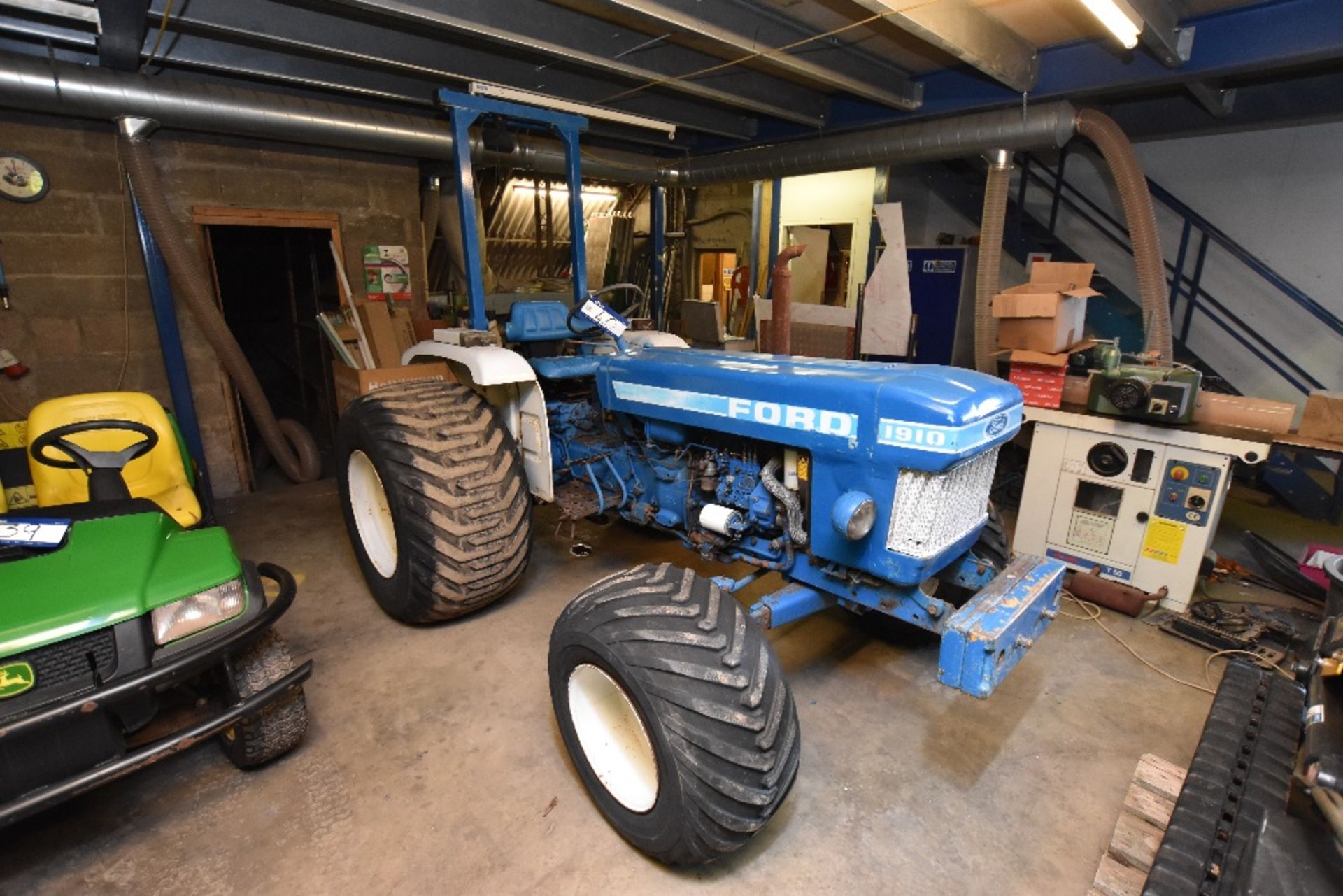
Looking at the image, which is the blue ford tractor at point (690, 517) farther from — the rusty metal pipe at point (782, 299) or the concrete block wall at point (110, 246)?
the concrete block wall at point (110, 246)

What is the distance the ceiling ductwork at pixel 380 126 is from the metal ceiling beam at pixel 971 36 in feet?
0.83

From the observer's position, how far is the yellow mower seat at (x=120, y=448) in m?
2.29

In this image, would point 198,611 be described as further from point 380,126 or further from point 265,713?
point 380,126

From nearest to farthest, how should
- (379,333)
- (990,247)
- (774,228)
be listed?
(990,247)
(379,333)
(774,228)

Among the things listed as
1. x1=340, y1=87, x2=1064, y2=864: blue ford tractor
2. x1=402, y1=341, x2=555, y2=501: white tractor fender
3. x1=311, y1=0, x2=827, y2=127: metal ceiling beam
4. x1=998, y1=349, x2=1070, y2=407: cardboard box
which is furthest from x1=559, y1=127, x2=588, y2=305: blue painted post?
x1=998, y1=349, x2=1070, y2=407: cardboard box

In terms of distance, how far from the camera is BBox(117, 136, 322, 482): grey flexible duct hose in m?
3.35

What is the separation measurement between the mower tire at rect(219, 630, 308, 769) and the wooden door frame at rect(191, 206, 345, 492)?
9.45 ft

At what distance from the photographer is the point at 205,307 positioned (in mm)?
3684

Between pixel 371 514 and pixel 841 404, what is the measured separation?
7.11 feet

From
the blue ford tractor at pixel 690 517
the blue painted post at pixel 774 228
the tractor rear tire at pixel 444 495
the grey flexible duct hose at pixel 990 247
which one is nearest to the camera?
the blue ford tractor at pixel 690 517

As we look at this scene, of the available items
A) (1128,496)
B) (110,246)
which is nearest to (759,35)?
(1128,496)

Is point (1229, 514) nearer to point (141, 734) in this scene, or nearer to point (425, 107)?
point (141, 734)

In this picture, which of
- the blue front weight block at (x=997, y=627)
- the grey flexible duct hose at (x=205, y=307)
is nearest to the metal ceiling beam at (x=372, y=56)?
the grey flexible duct hose at (x=205, y=307)

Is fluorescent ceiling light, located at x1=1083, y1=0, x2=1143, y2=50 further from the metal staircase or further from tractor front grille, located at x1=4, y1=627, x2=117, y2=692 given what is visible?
tractor front grille, located at x1=4, y1=627, x2=117, y2=692
